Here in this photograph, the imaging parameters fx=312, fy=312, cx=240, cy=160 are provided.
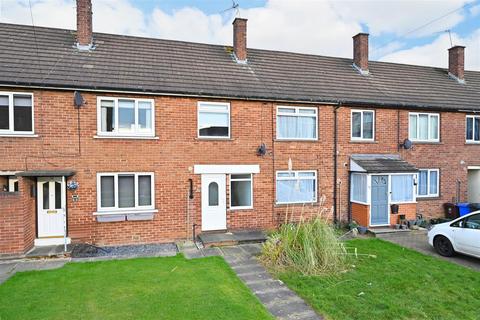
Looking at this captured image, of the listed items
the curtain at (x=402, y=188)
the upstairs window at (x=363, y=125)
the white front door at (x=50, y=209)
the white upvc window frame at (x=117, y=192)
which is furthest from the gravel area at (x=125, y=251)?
the curtain at (x=402, y=188)

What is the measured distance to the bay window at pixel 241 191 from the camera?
11.0m

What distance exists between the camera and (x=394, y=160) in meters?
12.5

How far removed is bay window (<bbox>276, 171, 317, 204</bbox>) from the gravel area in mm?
4347

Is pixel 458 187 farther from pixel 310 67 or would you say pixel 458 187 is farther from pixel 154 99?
pixel 154 99

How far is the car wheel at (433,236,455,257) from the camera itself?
850 centimetres

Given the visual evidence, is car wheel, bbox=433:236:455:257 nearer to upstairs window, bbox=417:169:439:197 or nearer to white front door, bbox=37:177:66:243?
upstairs window, bbox=417:169:439:197

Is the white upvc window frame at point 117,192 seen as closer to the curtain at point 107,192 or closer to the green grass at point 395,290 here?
the curtain at point 107,192

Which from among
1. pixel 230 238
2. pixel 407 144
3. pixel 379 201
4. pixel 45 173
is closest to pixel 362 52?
pixel 407 144

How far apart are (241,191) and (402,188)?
631 cm

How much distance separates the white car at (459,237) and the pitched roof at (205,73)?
568 centimetres

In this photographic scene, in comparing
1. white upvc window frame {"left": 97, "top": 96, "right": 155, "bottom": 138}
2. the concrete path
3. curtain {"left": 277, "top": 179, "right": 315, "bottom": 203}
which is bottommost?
the concrete path

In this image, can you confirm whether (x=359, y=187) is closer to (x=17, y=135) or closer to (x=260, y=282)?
(x=260, y=282)

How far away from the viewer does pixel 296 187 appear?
1154 centimetres

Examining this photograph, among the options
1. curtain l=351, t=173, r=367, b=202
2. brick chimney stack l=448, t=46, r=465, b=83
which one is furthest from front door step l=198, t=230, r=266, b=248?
brick chimney stack l=448, t=46, r=465, b=83
